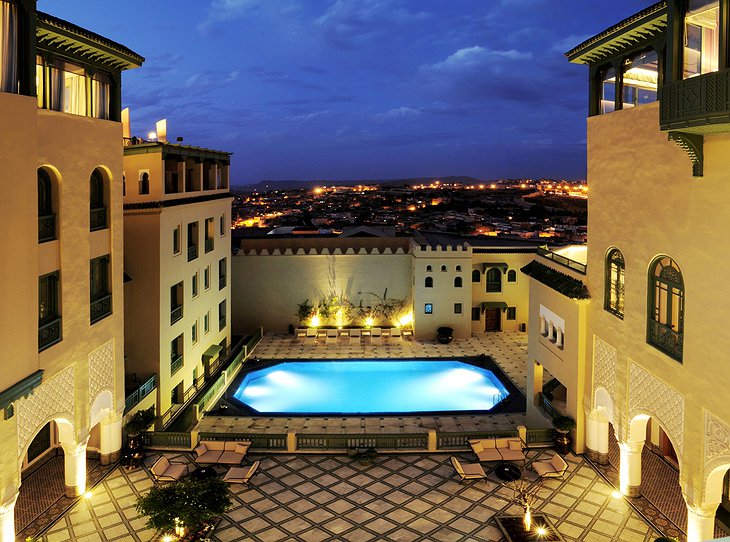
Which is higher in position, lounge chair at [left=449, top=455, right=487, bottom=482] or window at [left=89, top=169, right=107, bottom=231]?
window at [left=89, top=169, right=107, bottom=231]

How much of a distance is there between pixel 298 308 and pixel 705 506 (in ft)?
81.8


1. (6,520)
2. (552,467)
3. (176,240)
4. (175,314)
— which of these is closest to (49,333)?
(6,520)

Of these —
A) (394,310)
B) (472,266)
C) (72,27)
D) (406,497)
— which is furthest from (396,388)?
(72,27)

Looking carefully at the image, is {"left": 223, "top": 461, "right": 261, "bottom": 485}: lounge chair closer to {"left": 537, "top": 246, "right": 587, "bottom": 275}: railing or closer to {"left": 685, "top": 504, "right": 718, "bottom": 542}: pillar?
{"left": 685, "top": 504, "right": 718, "bottom": 542}: pillar

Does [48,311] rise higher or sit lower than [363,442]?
→ higher

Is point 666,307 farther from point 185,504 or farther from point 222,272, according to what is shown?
point 222,272

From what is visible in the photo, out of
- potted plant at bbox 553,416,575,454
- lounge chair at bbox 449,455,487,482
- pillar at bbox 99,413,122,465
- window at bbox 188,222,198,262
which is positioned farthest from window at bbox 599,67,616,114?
window at bbox 188,222,198,262

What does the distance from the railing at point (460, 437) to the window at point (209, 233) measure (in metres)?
13.9

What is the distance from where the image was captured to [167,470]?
49.9 ft

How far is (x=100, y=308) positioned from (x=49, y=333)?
2438 mm

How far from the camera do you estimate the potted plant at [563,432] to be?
16.5 metres

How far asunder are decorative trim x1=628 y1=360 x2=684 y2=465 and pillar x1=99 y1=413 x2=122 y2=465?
1363 cm

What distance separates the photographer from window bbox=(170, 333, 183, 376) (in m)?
21.5

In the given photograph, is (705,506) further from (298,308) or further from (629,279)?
(298,308)
